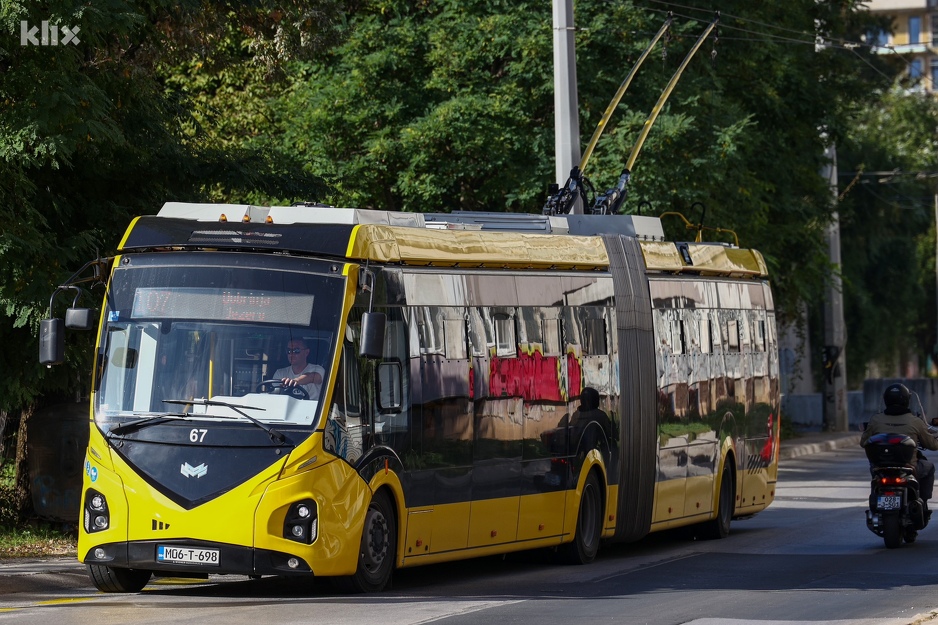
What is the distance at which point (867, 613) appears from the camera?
11.6 meters

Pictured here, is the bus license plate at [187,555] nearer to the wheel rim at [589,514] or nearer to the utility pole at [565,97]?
the wheel rim at [589,514]

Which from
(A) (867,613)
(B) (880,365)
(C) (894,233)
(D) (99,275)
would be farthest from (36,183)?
(B) (880,365)

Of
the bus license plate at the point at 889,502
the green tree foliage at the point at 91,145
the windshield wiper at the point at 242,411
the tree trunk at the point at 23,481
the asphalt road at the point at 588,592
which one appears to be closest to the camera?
the asphalt road at the point at 588,592

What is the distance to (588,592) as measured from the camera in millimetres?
13195

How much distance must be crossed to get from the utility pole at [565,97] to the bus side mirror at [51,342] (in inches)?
402

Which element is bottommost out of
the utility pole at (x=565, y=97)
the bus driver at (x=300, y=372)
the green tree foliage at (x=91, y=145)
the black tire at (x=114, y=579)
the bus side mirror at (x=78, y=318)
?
the black tire at (x=114, y=579)

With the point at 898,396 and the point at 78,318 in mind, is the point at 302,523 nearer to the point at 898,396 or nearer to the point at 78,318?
the point at 78,318

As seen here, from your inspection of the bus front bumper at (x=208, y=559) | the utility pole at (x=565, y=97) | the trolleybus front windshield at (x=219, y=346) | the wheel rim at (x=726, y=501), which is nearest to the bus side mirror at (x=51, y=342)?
the trolleybus front windshield at (x=219, y=346)

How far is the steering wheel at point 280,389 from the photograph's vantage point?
1201cm

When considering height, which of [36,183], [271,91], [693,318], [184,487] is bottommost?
[184,487]

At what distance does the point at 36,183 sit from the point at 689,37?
15.2 meters

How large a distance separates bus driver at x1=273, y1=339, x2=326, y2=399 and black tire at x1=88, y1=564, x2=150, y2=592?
2.05 meters

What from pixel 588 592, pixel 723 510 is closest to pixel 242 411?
pixel 588 592

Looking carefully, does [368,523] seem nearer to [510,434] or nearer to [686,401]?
[510,434]
